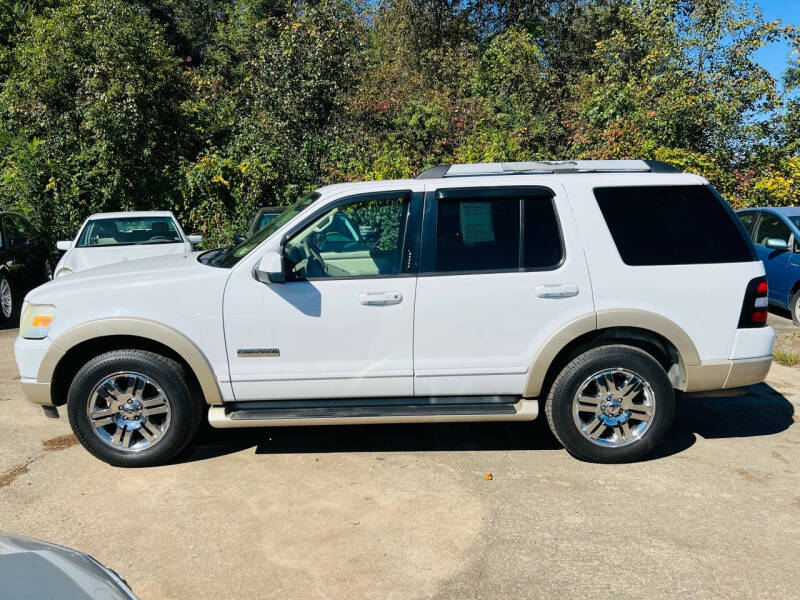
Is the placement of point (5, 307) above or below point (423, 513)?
below

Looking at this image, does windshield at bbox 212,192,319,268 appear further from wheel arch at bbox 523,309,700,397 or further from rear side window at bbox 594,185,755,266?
rear side window at bbox 594,185,755,266

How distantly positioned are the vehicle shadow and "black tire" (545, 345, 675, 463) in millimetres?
279

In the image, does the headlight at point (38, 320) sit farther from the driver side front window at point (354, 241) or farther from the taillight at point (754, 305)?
the taillight at point (754, 305)

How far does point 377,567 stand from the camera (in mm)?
3500

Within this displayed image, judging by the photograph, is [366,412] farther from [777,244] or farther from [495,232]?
[777,244]

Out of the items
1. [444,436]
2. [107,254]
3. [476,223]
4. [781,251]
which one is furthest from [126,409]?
[781,251]

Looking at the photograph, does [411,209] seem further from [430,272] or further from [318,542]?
[318,542]

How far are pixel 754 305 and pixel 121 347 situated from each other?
4311 millimetres

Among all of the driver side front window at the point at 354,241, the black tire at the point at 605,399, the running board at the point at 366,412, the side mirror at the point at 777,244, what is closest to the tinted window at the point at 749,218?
the side mirror at the point at 777,244

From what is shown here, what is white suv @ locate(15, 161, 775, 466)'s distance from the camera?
4520 mm

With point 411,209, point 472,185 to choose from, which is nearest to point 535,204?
point 472,185

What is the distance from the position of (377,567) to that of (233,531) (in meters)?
0.91

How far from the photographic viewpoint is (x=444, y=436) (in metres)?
5.34

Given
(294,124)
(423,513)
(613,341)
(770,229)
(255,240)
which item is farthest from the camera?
(294,124)
